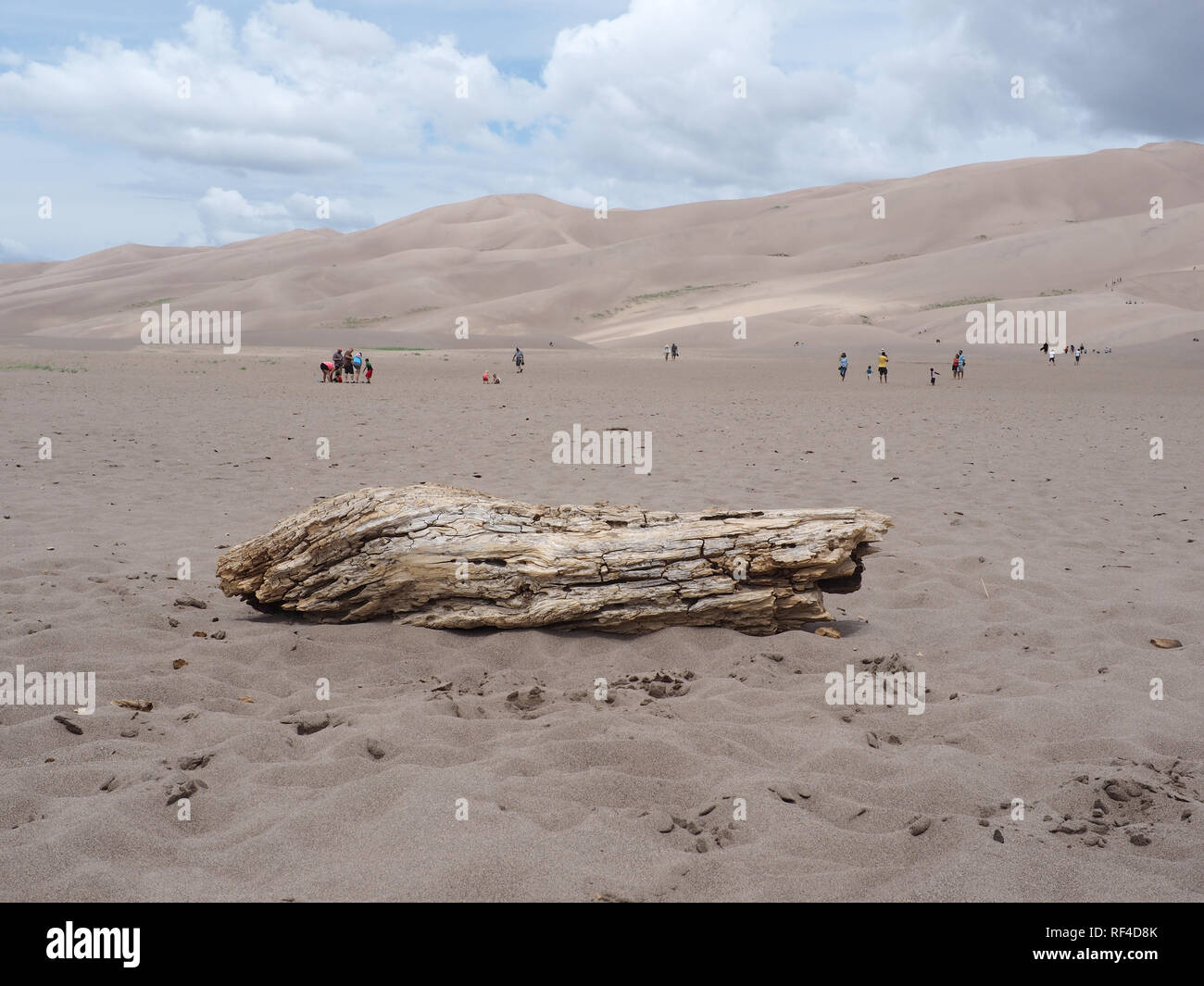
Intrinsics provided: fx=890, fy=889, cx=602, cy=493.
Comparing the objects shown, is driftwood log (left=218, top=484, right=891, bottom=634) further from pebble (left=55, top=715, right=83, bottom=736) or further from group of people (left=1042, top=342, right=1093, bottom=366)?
group of people (left=1042, top=342, right=1093, bottom=366)

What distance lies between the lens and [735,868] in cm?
366

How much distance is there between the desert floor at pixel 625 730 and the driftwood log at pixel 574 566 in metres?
0.21

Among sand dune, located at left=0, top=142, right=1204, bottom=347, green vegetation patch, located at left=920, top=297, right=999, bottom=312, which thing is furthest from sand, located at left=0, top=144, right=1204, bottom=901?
green vegetation patch, located at left=920, top=297, right=999, bottom=312

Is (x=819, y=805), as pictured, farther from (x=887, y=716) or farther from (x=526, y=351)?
(x=526, y=351)

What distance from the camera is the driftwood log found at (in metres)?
6.50

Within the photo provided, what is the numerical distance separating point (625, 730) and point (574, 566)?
5.85ft

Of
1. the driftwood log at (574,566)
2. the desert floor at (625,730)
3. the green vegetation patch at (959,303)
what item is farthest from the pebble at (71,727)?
the green vegetation patch at (959,303)

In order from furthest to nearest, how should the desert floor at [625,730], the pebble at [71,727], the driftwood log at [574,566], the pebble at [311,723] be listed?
the driftwood log at [574,566]
the pebble at [311,723]
the pebble at [71,727]
the desert floor at [625,730]

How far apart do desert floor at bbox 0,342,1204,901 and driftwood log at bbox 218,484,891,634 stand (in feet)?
0.68

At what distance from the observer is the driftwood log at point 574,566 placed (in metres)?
6.50

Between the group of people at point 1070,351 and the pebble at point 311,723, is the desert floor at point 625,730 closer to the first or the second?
the pebble at point 311,723

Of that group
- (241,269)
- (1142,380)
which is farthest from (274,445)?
(241,269)

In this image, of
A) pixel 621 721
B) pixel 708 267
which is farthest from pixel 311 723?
pixel 708 267

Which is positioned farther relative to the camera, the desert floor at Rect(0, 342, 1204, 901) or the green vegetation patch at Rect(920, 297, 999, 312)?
the green vegetation patch at Rect(920, 297, 999, 312)
